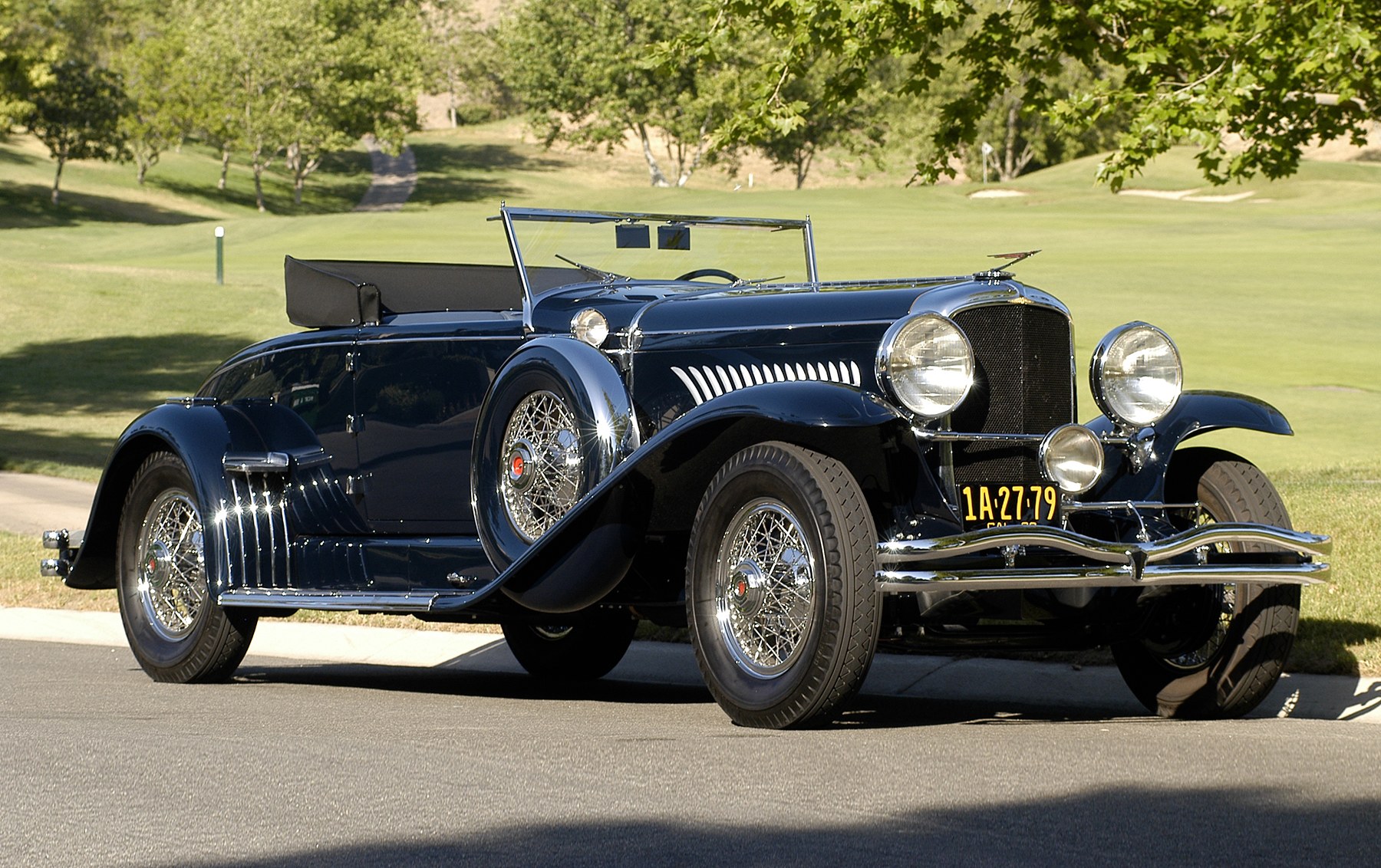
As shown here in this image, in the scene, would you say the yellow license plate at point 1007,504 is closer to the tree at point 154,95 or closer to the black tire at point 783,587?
the black tire at point 783,587

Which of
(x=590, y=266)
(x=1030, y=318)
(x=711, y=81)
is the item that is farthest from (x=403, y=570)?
(x=711, y=81)

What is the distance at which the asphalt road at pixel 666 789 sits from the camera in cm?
346

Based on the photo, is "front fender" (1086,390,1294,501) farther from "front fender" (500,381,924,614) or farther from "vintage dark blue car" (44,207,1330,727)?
"front fender" (500,381,924,614)

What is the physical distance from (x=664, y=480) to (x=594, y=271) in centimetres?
160

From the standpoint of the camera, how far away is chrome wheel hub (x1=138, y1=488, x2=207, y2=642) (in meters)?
7.26

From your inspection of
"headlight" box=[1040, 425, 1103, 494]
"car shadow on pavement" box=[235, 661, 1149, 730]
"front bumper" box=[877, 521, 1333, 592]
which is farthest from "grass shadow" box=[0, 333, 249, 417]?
"front bumper" box=[877, 521, 1333, 592]

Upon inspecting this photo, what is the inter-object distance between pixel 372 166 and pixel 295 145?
13084 mm

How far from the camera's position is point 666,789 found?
13.2 feet

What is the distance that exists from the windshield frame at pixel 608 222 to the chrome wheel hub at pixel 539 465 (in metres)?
0.47

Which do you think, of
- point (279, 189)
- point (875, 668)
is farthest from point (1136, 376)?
point (279, 189)

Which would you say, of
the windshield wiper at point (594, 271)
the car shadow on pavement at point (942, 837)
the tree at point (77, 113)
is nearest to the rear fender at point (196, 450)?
the windshield wiper at point (594, 271)

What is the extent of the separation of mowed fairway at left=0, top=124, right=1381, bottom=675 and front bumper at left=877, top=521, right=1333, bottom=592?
127cm

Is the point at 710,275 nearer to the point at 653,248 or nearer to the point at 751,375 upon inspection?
the point at 653,248

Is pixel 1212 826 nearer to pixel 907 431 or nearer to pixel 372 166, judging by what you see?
pixel 907 431
